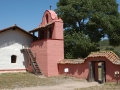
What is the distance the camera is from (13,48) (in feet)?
79.6

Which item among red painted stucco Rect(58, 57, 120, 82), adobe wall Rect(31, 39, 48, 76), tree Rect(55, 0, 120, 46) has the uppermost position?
tree Rect(55, 0, 120, 46)

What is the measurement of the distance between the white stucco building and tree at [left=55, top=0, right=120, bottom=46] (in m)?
7.99

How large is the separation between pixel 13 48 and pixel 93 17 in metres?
12.2

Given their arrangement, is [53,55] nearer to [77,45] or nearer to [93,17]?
[77,45]

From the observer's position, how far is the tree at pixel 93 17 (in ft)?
95.9

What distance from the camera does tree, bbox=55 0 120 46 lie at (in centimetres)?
2922

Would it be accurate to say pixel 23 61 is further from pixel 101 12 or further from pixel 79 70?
pixel 101 12

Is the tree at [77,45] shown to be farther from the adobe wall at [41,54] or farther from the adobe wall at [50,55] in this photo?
the adobe wall at [41,54]

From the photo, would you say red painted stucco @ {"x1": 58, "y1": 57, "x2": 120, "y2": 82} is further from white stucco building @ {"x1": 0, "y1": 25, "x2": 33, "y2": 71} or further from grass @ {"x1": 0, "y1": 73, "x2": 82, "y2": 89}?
white stucco building @ {"x1": 0, "y1": 25, "x2": 33, "y2": 71}

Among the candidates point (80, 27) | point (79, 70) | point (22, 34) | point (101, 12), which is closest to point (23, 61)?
point (22, 34)

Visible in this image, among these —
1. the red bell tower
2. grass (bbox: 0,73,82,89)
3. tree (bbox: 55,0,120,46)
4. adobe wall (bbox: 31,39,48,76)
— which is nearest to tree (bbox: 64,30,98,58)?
tree (bbox: 55,0,120,46)

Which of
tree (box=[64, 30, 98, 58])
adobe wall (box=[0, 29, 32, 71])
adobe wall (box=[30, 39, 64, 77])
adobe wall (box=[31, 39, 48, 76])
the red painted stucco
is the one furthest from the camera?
tree (box=[64, 30, 98, 58])

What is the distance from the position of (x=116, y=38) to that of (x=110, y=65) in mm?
14917

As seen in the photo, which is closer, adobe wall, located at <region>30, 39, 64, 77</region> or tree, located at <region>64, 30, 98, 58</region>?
adobe wall, located at <region>30, 39, 64, 77</region>
